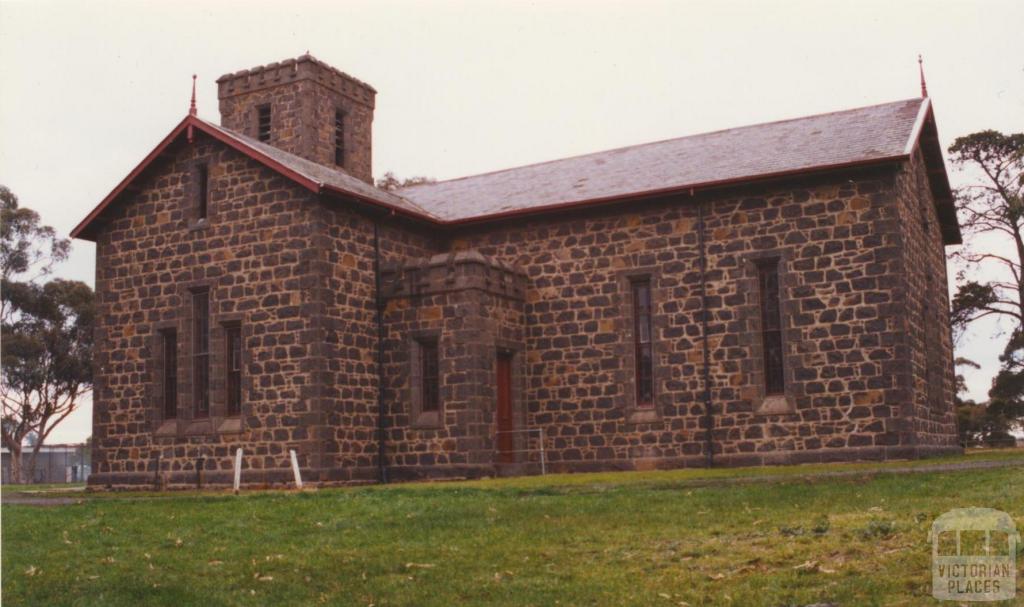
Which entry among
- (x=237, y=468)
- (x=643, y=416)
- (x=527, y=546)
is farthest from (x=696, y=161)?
(x=527, y=546)

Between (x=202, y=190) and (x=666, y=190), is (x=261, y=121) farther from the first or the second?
(x=666, y=190)

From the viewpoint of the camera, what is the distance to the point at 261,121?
33656mm

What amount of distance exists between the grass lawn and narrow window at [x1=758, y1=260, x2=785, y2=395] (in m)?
5.60

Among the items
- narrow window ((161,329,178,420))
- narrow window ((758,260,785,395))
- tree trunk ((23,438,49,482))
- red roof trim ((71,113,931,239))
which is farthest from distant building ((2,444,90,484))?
narrow window ((758,260,785,395))

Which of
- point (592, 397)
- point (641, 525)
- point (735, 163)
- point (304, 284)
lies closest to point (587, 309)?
point (592, 397)

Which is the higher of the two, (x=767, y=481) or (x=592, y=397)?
(x=592, y=397)

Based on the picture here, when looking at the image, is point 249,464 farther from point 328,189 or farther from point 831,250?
point 831,250

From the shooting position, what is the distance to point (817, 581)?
10055 millimetres

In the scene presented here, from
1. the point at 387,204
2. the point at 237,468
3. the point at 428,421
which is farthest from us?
the point at 387,204

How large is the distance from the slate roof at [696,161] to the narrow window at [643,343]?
2.26 m

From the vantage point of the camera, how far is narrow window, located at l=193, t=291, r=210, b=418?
84.2 ft

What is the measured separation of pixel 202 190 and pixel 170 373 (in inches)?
173

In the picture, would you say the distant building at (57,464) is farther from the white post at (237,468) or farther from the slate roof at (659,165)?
the white post at (237,468)

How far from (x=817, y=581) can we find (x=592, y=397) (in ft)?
51.0
